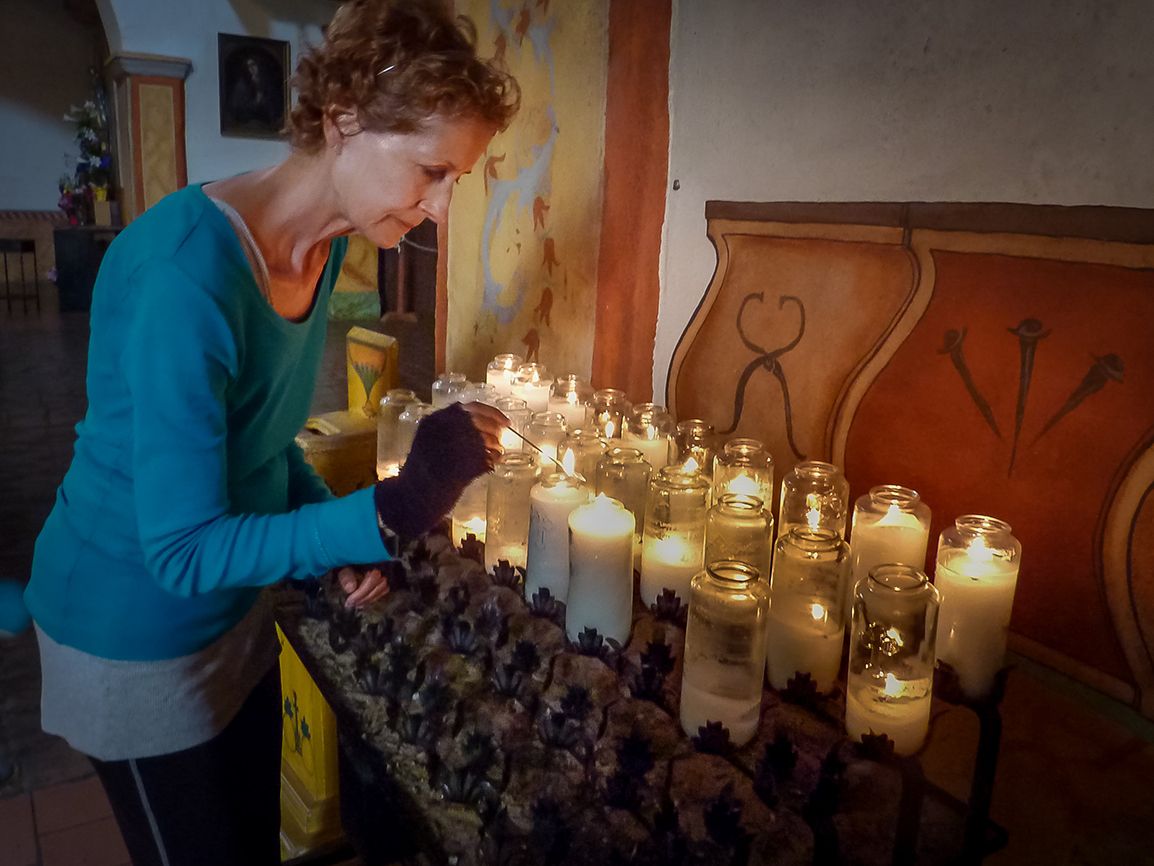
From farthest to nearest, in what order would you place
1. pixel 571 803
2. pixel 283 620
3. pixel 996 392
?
pixel 283 620 < pixel 996 392 < pixel 571 803

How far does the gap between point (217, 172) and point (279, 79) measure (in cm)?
110

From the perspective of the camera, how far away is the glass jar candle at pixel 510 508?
5.11 ft

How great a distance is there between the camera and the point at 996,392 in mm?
1405

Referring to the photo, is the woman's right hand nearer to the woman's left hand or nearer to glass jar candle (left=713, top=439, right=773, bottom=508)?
the woman's left hand

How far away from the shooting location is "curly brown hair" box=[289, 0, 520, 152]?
3.47 ft

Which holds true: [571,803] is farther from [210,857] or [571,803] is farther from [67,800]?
[67,800]

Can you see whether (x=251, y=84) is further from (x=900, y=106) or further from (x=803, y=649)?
(x=803, y=649)

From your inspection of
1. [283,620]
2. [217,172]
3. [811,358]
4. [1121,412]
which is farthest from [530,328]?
[217,172]

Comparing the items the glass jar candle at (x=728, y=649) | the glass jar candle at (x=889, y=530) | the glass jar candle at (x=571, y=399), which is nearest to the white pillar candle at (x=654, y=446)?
the glass jar candle at (x=571, y=399)

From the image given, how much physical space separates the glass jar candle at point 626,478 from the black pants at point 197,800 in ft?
2.09

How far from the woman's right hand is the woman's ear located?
0.36 metres

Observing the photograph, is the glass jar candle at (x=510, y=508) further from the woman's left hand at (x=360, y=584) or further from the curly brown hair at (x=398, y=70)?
the curly brown hair at (x=398, y=70)

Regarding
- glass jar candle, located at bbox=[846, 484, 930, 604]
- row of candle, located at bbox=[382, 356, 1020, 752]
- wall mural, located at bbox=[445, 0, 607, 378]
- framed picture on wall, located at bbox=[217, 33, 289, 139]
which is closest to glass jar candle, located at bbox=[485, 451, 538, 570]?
row of candle, located at bbox=[382, 356, 1020, 752]

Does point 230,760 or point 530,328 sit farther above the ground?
point 530,328
